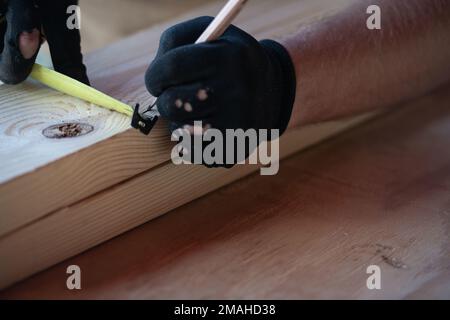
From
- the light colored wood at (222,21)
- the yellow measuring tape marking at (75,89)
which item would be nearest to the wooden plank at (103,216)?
the yellow measuring tape marking at (75,89)

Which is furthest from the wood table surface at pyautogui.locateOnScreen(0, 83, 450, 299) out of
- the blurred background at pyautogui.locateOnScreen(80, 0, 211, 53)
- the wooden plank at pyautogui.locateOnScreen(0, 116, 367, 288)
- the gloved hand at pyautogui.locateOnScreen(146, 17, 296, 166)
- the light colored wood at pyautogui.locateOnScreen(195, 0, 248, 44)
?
the blurred background at pyautogui.locateOnScreen(80, 0, 211, 53)

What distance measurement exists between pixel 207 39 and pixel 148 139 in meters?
0.16

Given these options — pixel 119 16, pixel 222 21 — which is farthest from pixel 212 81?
pixel 119 16

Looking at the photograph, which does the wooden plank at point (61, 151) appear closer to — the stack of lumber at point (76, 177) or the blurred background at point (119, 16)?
A: the stack of lumber at point (76, 177)

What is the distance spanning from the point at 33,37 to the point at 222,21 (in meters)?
0.28

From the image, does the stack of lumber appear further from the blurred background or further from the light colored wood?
the blurred background

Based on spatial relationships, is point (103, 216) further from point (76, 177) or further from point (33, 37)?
point (33, 37)

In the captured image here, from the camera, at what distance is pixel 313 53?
952 millimetres

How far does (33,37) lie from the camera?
857 millimetres

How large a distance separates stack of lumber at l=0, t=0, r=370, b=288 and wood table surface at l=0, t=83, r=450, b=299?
25 millimetres

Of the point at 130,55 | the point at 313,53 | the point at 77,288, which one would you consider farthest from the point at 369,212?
the point at 130,55

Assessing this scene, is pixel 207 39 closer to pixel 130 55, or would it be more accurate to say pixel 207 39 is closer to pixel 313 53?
pixel 313 53

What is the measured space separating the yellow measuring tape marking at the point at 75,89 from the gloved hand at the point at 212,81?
0.10 m
